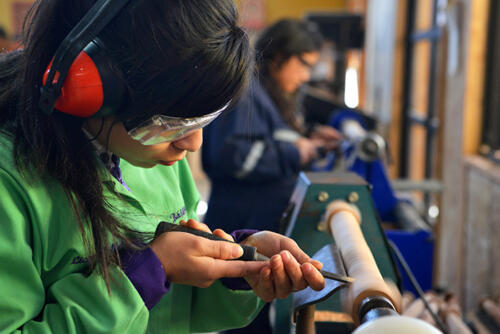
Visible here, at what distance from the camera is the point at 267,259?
643mm

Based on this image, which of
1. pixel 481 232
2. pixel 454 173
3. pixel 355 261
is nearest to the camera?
pixel 355 261

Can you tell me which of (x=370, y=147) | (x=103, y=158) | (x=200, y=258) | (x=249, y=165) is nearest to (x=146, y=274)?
(x=200, y=258)

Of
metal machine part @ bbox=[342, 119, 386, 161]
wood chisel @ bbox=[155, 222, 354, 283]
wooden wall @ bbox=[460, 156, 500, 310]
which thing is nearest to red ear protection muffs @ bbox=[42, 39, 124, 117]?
wood chisel @ bbox=[155, 222, 354, 283]

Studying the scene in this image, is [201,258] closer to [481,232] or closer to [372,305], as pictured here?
[372,305]

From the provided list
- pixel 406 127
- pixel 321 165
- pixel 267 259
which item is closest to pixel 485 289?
pixel 321 165

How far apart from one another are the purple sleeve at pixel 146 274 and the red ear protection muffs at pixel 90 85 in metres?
0.18

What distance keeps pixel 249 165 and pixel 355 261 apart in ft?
4.42

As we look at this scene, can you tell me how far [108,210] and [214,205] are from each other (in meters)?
1.42

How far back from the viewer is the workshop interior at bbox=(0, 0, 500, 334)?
70cm

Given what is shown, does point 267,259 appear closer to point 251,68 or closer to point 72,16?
point 251,68

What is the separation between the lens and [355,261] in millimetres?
668

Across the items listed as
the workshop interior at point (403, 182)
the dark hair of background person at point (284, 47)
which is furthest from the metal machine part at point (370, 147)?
the dark hair of background person at point (284, 47)

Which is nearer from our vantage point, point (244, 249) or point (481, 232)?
point (244, 249)

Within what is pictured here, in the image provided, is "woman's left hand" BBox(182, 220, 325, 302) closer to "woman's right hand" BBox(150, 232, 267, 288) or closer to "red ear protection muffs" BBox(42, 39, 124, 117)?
"woman's right hand" BBox(150, 232, 267, 288)
